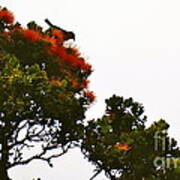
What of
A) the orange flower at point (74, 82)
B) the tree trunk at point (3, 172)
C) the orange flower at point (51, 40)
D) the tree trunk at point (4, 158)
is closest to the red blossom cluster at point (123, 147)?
the orange flower at point (74, 82)

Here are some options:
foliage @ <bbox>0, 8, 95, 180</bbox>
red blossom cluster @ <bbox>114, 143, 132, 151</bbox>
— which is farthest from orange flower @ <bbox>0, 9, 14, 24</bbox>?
red blossom cluster @ <bbox>114, 143, 132, 151</bbox>

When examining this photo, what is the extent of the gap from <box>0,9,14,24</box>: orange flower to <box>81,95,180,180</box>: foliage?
508 centimetres

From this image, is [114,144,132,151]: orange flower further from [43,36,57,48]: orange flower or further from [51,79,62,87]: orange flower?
[43,36,57,48]: orange flower

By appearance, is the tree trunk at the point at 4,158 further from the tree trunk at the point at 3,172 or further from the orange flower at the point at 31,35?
the orange flower at the point at 31,35

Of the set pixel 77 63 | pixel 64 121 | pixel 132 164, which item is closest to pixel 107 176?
pixel 132 164

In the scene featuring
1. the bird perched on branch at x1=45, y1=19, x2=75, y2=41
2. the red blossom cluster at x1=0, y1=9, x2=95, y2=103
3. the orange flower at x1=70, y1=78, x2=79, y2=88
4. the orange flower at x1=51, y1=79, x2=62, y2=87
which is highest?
the bird perched on branch at x1=45, y1=19, x2=75, y2=41

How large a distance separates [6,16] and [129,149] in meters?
6.99

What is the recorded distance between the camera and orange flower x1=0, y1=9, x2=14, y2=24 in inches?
771

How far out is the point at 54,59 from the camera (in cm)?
1870

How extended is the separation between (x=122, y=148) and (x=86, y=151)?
1535mm

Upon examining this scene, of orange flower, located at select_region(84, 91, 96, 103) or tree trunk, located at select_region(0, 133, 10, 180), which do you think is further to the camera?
orange flower, located at select_region(84, 91, 96, 103)

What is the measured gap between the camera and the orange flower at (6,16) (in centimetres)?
1958

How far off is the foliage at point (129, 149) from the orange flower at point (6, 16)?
508 cm

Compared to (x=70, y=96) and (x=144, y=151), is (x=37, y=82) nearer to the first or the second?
(x=70, y=96)
